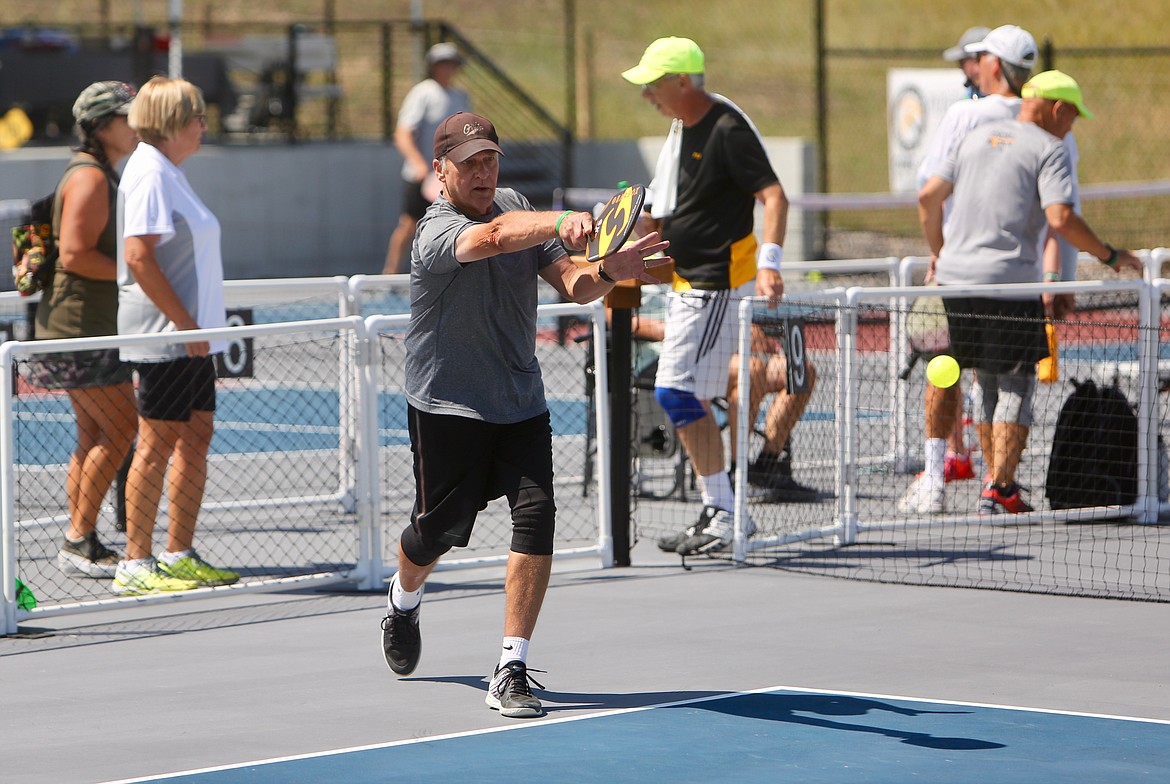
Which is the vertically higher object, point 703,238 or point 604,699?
point 703,238

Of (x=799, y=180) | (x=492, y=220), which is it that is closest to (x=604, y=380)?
(x=492, y=220)

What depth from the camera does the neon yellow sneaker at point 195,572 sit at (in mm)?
7359

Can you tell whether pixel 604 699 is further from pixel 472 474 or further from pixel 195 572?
pixel 195 572

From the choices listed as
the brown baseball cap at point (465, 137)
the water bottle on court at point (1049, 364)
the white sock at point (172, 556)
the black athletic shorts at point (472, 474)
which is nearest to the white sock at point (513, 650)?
the black athletic shorts at point (472, 474)

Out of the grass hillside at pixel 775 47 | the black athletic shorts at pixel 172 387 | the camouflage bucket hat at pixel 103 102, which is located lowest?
the black athletic shorts at pixel 172 387

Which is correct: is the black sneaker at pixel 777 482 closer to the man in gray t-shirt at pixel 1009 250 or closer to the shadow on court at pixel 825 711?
the man in gray t-shirt at pixel 1009 250

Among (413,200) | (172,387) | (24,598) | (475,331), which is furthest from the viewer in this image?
(413,200)

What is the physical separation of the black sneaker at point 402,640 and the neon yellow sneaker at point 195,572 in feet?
5.28

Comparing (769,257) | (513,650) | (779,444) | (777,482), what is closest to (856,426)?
(779,444)

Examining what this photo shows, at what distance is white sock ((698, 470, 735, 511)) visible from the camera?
8109mm

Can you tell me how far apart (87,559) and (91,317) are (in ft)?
3.51

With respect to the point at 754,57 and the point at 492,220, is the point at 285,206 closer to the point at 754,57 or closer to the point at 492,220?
the point at 492,220

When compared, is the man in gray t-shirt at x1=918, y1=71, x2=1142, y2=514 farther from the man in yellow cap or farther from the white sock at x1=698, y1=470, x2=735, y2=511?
the white sock at x1=698, y1=470, x2=735, y2=511

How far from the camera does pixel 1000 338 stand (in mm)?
8773
